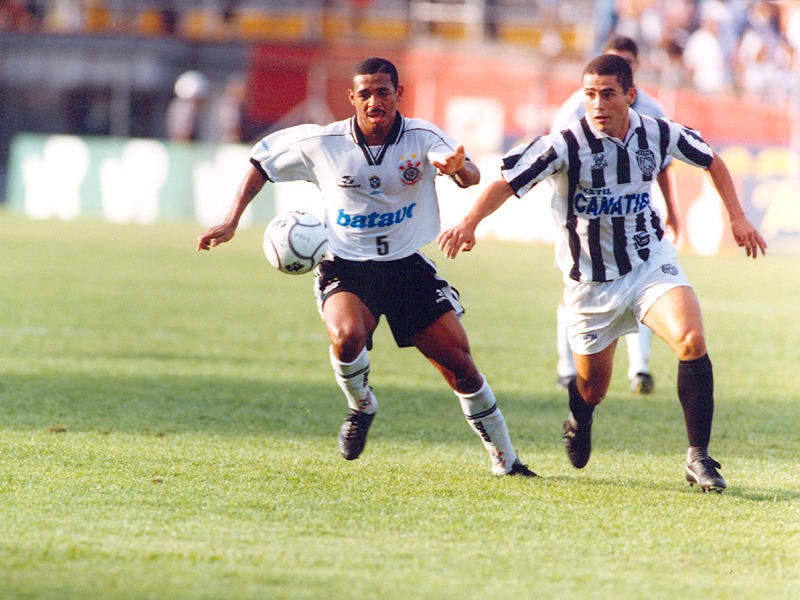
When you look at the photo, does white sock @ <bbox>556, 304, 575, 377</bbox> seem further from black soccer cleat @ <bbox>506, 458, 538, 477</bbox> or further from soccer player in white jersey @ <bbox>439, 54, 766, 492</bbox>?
black soccer cleat @ <bbox>506, 458, 538, 477</bbox>

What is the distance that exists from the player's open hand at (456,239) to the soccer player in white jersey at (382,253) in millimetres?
549

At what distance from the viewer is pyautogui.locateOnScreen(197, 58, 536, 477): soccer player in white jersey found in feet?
21.4

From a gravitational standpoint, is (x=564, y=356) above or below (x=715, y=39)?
above

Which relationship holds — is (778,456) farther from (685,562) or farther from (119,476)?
(119,476)

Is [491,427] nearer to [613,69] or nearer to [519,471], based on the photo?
[519,471]

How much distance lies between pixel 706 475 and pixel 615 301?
0.92 m

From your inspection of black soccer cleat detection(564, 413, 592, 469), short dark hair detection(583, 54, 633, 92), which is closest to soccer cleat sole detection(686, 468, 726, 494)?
black soccer cleat detection(564, 413, 592, 469)

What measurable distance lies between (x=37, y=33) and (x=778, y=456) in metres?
29.6

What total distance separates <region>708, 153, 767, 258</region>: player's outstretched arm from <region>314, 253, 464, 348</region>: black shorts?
1318 mm

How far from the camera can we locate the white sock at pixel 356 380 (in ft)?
21.8

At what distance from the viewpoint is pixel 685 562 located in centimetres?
489

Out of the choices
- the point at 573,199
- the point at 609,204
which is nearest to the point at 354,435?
the point at 573,199

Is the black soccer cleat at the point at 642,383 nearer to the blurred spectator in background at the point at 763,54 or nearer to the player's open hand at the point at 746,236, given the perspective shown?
the player's open hand at the point at 746,236

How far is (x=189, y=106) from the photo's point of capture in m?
30.3
